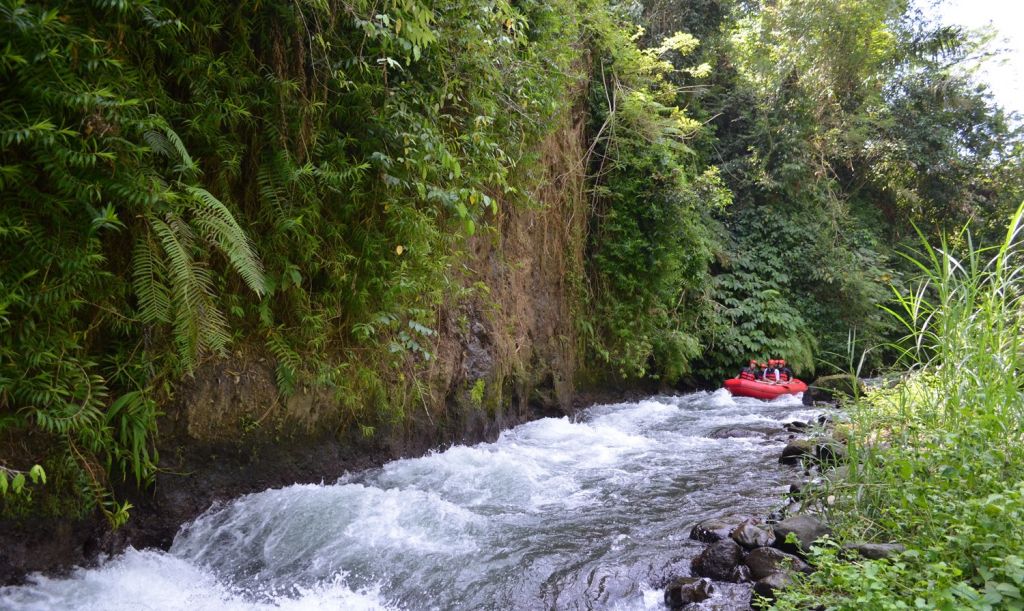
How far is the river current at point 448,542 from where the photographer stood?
3.57m

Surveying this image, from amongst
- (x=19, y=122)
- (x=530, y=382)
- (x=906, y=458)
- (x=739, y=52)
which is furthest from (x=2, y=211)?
(x=739, y=52)

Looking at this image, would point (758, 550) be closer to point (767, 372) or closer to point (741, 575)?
point (741, 575)

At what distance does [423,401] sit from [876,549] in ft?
12.5

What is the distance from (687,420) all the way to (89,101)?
8.89 metres

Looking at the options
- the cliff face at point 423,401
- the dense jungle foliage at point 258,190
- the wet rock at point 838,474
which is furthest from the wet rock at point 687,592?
the cliff face at point 423,401

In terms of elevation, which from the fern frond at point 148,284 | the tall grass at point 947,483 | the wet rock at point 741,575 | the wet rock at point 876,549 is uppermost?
the fern frond at point 148,284

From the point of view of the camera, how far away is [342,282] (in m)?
4.79

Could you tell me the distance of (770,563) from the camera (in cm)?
388

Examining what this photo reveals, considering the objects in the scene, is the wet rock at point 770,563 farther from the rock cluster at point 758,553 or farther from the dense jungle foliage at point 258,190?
the dense jungle foliage at point 258,190

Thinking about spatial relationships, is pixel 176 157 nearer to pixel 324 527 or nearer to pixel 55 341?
pixel 55 341

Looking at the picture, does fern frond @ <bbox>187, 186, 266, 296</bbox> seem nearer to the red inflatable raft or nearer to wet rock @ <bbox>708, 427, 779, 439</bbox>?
wet rock @ <bbox>708, 427, 779, 439</bbox>

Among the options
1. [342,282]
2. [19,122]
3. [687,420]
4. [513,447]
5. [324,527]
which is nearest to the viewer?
[19,122]

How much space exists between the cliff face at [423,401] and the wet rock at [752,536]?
2949 mm

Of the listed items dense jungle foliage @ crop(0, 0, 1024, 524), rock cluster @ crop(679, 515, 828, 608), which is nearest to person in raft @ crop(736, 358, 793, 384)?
dense jungle foliage @ crop(0, 0, 1024, 524)
